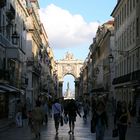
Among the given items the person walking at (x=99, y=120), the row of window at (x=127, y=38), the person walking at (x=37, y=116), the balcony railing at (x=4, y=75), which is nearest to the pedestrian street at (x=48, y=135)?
the person walking at (x=37, y=116)

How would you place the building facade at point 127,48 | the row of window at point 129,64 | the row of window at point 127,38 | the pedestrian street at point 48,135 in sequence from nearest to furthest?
1. the pedestrian street at point 48,135
2. the building facade at point 127,48
3. the row of window at point 129,64
4. the row of window at point 127,38

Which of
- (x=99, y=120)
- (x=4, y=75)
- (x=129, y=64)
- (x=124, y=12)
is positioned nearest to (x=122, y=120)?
(x=99, y=120)

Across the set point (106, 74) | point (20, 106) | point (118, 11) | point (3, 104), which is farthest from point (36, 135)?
point (106, 74)

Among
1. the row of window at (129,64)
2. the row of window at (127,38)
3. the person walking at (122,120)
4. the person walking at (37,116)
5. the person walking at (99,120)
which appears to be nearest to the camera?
the person walking at (99,120)

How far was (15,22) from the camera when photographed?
5578 cm

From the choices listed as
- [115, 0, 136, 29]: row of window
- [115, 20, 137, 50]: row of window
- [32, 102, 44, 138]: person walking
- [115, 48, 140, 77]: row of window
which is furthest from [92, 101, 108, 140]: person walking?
[115, 0, 136, 29]: row of window

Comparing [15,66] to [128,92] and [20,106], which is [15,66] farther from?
[20,106]

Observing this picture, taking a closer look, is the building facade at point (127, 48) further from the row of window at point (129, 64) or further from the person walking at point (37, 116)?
the person walking at point (37, 116)

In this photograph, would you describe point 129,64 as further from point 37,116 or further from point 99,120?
point 99,120

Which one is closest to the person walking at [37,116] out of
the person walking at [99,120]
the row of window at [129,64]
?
the person walking at [99,120]

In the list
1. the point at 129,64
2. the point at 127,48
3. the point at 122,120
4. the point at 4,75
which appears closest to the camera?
the point at 122,120

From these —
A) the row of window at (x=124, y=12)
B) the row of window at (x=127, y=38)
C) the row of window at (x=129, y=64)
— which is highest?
the row of window at (x=124, y=12)

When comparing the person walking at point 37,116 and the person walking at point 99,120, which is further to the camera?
the person walking at point 37,116

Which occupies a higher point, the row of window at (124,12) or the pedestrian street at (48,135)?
the row of window at (124,12)
